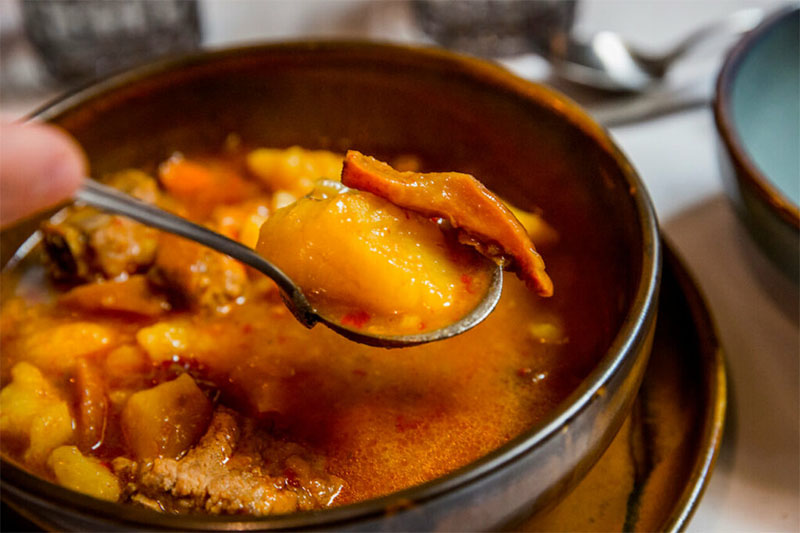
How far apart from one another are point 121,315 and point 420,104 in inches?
25.3

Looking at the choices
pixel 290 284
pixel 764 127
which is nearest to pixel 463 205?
pixel 290 284

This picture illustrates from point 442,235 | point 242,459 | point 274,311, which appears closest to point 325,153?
point 274,311

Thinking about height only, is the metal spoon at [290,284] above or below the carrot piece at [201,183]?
above

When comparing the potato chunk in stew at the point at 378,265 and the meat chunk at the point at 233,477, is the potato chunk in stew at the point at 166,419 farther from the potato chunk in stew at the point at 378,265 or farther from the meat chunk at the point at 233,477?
the potato chunk in stew at the point at 378,265

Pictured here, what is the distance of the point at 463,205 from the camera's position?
3.44ft

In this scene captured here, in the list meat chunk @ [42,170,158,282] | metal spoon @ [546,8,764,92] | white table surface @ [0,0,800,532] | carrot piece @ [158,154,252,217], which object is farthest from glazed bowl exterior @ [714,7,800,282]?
meat chunk @ [42,170,158,282]

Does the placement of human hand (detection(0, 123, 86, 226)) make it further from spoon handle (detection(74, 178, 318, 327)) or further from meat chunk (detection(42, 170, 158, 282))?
meat chunk (detection(42, 170, 158, 282))

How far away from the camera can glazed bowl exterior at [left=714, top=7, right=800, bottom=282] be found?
50.8 inches

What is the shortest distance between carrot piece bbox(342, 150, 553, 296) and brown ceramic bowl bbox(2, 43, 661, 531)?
5.8 inches

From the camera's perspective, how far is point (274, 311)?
1332mm

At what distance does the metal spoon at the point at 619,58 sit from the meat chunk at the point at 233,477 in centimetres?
115

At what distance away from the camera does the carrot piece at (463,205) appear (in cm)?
105

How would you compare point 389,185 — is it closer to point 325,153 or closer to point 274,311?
point 274,311

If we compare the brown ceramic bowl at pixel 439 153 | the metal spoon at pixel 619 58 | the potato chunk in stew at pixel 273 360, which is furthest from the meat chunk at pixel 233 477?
the metal spoon at pixel 619 58
